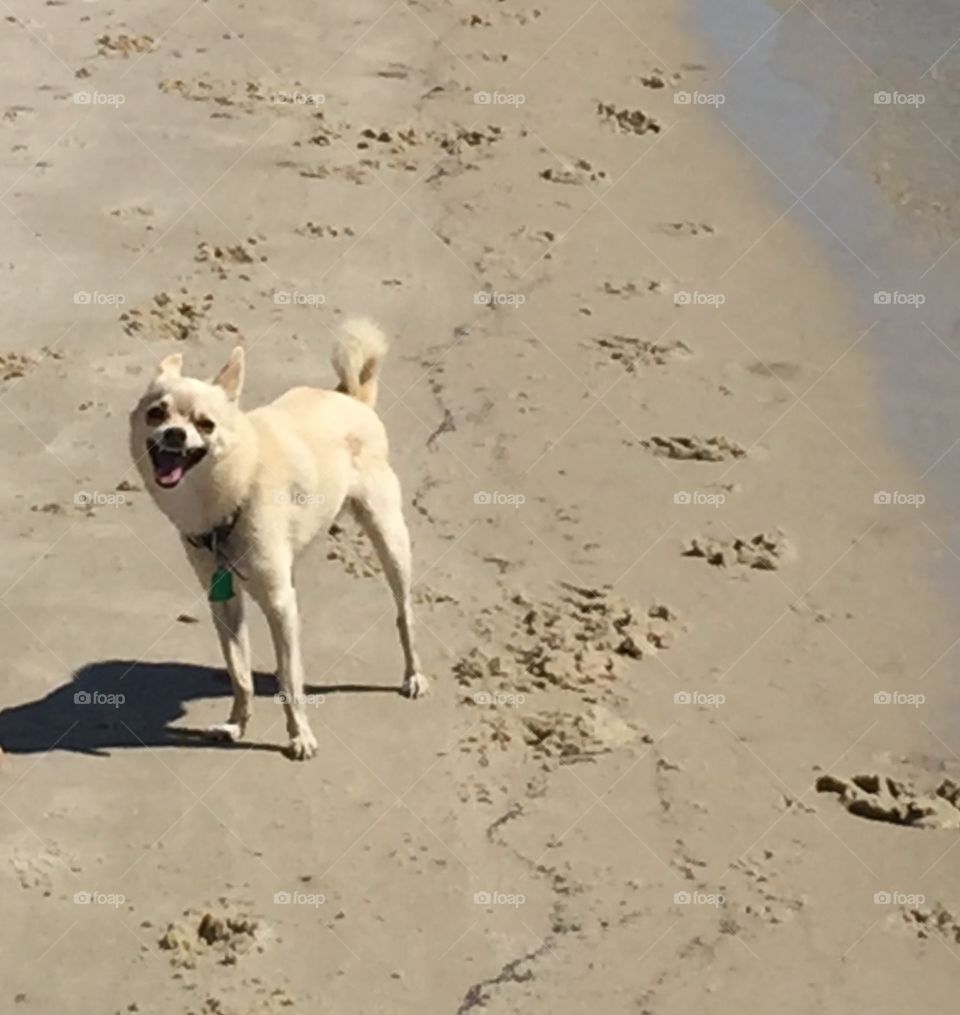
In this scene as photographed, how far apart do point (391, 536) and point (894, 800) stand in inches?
87.2

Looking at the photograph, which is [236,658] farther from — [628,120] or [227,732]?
[628,120]

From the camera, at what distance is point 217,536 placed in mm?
7422

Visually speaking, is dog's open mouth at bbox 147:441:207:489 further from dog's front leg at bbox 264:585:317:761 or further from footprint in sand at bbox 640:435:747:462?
footprint in sand at bbox 640:435:747:462

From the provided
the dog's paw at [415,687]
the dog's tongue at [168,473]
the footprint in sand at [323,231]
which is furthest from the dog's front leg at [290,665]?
the footprint in sand at [323,231]

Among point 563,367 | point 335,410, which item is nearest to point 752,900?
point 335,410

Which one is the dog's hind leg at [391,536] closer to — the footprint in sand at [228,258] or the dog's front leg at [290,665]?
the dog's front leg at [290,665]

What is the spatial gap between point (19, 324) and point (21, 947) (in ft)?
15.7

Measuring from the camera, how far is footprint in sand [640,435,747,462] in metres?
10.1

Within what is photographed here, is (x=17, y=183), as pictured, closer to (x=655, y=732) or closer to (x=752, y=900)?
(x=655, y=732)

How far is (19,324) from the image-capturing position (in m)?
10.8

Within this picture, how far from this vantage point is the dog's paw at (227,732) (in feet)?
25.9

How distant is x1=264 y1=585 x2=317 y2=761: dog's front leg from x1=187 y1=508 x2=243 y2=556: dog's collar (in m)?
0.27

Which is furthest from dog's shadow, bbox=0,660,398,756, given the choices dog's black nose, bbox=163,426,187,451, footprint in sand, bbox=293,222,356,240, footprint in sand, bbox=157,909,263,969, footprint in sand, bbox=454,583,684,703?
footprint in sand, bbox=293,222,356,240

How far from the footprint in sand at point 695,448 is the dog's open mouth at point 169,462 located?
349 cm
